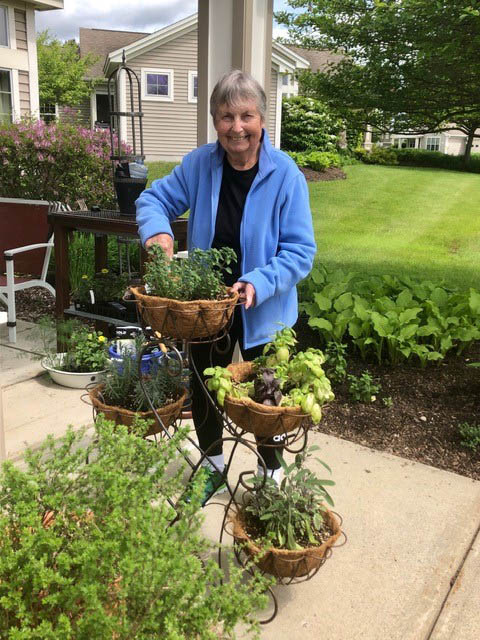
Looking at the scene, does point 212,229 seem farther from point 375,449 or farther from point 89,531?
point 375,449

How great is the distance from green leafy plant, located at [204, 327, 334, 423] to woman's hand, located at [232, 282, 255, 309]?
157mm

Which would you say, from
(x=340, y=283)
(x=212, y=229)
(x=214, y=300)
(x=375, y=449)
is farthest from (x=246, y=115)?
(x=340, y=283)

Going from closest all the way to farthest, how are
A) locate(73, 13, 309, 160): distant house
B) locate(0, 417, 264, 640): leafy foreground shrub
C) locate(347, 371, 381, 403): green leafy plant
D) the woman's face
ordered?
locate(0, 417, 264, 640): leafy foreground shrub
the woman's face
locate(347, 371, 381, 403): green leafy plant
locate(73, 13, 309, 160): distant house

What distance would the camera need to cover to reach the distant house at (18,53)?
1059 cm

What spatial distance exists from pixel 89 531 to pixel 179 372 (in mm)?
932

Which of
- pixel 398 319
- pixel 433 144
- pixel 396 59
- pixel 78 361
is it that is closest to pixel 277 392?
pixel 398 319

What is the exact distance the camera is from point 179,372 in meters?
2.22

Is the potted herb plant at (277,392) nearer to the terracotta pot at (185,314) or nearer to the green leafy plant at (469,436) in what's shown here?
the terracotta pot at (185,314)

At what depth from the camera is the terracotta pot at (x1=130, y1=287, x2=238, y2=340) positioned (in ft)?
5.73

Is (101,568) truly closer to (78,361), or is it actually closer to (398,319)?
(78,361)

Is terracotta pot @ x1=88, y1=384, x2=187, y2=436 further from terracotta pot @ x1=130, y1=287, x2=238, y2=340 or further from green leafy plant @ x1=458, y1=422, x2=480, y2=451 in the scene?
green leafy plant @ x1=458, y1=422, x2=480, y2=451

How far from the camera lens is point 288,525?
1.88 meters

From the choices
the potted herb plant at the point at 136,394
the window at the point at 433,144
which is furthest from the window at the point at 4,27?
the potted herb plant at the point at 136,394

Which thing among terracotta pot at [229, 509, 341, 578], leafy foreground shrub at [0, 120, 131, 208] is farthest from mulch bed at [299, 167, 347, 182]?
terracotta pot at [229, 509, 341, 578]
